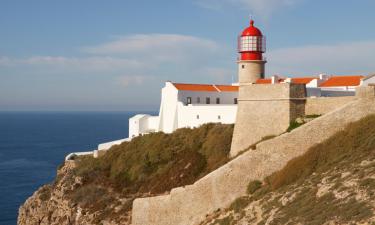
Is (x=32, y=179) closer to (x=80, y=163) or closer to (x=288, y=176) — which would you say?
(x=80, y=163)

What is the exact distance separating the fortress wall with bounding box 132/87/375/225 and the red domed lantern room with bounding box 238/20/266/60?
1547cm

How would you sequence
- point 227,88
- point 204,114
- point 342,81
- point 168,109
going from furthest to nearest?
point 227,88 < point 168,109 < point 342,81 < point 204,114

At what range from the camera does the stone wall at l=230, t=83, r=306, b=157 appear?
24438 mm

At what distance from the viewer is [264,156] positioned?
2052 cm

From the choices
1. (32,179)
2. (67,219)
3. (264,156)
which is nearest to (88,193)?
(67,219)

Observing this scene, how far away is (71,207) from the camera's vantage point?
30.7m

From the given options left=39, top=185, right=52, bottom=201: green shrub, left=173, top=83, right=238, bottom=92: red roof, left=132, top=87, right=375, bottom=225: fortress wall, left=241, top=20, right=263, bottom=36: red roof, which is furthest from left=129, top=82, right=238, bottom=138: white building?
left=132, top=87, right=375, bottom=225: fortress wall

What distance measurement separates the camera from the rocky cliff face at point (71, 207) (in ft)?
91.8

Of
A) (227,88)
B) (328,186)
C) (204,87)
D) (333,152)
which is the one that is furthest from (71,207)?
(328,186)

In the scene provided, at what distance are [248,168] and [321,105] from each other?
20.8 feet

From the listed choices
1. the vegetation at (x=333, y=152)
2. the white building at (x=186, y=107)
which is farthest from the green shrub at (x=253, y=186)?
the white building at (x=186, y=107)

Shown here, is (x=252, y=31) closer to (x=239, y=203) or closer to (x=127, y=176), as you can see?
(x=127, y=176)

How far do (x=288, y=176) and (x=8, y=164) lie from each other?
6519 centimetres

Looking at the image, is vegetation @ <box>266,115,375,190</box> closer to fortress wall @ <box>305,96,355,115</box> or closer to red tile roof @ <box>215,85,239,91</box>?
fortress wall @ <box>305,96,355,115</box>
